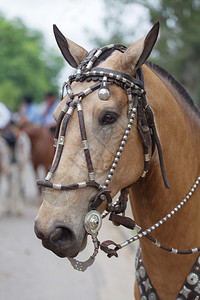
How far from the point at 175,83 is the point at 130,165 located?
2.66 ft

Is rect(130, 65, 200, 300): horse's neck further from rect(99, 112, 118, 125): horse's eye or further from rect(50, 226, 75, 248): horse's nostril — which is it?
rect(50, 226, 75, 248): horse's nostril

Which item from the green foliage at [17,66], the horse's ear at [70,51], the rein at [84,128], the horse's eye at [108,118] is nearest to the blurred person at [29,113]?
the horse's ear at [70,51]

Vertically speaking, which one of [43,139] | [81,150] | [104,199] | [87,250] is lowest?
[87,250]

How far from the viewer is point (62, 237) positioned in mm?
2094

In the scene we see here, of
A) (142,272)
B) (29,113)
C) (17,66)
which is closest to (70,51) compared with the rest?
(142,272)

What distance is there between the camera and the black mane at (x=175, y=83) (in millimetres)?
2783

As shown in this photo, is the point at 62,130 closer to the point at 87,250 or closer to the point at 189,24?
the point at 87,250

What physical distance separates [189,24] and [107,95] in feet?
37.5

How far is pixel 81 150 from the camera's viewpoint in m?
2.17

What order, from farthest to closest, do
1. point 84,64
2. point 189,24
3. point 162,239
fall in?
point 189,24 < point 162,239 < point 84,64

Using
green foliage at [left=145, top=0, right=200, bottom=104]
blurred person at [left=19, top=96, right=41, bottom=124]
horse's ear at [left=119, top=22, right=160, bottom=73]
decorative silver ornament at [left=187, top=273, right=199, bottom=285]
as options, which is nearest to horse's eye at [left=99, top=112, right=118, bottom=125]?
horse's ear at [left=119, top=22, right=160, bottom=73]

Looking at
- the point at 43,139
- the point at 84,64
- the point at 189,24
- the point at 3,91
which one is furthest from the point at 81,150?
the point at 3,91

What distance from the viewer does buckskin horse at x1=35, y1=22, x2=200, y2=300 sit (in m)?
2.13

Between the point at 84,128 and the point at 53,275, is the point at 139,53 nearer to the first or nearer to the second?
A: the point at 84,128
